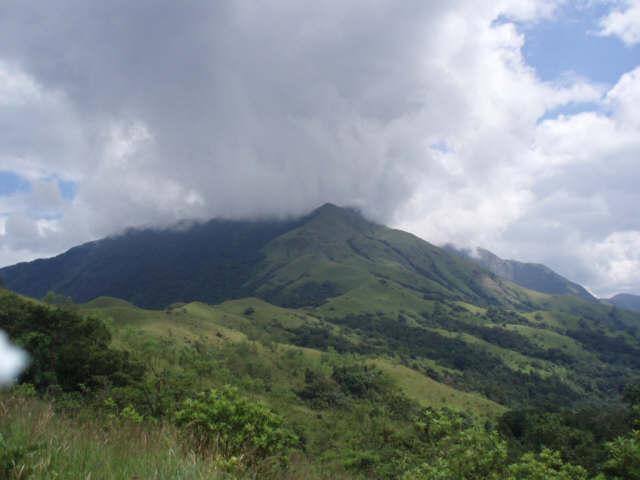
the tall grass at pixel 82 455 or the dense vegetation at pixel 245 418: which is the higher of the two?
the tall grass at pixel 82 455

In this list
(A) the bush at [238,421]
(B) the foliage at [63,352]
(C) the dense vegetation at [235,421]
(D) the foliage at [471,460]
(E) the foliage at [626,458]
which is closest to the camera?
(C) the dense vegetation at [235,421]

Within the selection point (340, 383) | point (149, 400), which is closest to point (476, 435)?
point (149, 400)

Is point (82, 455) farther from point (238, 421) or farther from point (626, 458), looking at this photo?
point (626, 458)

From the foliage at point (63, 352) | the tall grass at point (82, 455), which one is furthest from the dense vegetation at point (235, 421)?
the foliage at point (63, 352)

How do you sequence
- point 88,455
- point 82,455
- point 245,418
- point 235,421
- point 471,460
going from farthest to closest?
point 471,460, point 245,418, point 235,421, point 88,455, point 82,455

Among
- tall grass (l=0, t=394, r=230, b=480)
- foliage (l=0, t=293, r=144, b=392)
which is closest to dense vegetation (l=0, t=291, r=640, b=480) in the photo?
tall grass (l=0, t=394, r=230, b=480)

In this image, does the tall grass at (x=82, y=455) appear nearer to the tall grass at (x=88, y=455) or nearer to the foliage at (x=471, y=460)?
the tall grass at (x=88, y=455)

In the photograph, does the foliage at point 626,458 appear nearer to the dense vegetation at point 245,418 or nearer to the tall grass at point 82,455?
the dense vegetation at point 245,418

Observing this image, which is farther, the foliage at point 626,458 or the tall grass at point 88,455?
the foliage at point 626,458

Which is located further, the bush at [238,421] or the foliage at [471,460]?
the foliage at [471,460]

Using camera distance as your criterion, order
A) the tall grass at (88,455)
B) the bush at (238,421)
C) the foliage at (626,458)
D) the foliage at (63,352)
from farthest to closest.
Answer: the foliage at (63,352) → the foliage at (626,458) → the bush at (238,421) → the tall grass at (88,455)

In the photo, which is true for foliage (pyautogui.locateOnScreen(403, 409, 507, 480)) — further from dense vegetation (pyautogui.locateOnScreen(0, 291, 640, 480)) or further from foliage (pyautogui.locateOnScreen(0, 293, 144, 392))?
foliage (pyautogui.locateOnScreen(0, 293, 144, 392))

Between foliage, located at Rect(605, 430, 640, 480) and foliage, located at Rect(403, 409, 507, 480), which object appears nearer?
foliage, located at Rect(403, 409, 507, 480)

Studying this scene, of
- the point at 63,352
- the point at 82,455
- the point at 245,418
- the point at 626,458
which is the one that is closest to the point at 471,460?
the point at 626,458
